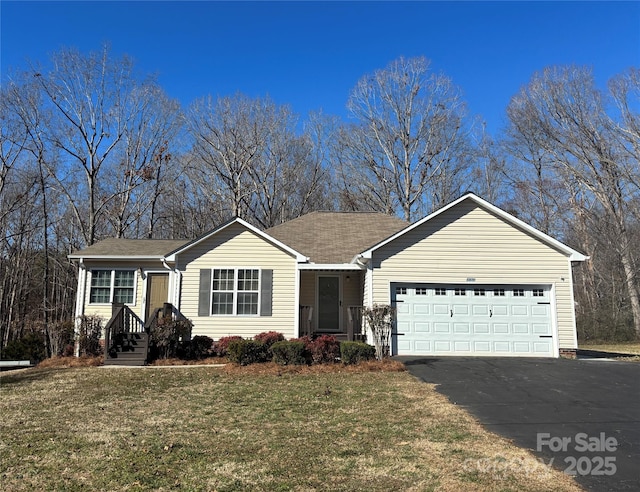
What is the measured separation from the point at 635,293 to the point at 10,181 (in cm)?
3472

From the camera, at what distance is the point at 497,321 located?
1301cm

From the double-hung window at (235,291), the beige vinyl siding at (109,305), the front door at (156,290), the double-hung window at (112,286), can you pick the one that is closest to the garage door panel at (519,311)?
the double-hung window at (235,291)

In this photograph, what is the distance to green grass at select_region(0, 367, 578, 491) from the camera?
4203 mm

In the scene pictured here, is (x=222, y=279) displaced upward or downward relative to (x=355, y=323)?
upward

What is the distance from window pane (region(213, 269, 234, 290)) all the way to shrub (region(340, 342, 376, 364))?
4.62 meters

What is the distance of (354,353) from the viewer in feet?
36.5

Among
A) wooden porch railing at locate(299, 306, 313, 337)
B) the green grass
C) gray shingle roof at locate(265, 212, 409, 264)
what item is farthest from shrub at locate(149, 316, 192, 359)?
gray shingle roof at locate(265, 212, 409, 264)

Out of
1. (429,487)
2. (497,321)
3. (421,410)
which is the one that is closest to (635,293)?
(497,321)

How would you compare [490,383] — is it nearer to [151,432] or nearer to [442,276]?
[442,276]

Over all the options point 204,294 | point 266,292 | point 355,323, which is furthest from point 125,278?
point 355,323

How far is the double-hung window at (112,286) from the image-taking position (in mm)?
14797

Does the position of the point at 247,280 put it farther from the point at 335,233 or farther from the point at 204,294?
the point at 335,233

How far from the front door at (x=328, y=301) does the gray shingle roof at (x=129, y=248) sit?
219 inches

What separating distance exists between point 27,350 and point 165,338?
11.7m
